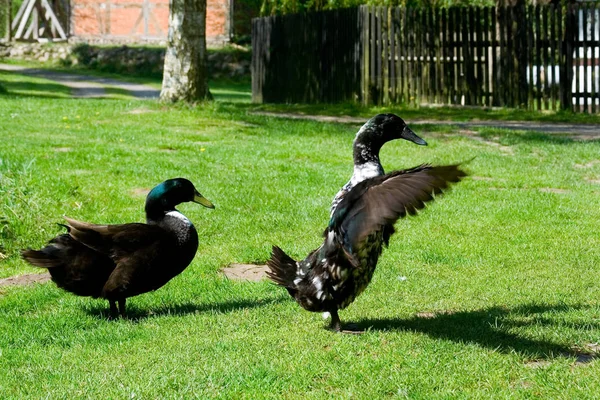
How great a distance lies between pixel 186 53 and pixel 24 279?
11774mm

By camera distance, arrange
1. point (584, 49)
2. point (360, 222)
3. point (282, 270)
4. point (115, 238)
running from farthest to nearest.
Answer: point (584, 49), point (115, 238), point (282, 270), point (360, 222)

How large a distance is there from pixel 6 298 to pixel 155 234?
147cm

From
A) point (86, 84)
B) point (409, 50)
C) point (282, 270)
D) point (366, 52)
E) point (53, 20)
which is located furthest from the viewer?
point (53, 20)

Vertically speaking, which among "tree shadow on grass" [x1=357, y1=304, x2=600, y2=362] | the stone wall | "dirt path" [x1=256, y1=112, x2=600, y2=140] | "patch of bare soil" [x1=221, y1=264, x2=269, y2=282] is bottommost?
"tree shadow on grass" [x1=357, y1=304, x2=600, y2=362]

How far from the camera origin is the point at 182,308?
7.27m

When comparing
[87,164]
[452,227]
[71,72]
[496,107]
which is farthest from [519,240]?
[71,72]

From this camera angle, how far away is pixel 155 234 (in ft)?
23.1

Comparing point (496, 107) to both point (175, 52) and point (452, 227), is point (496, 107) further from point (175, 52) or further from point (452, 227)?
point (452, 227)

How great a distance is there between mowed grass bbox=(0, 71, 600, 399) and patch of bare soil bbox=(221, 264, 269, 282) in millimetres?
123

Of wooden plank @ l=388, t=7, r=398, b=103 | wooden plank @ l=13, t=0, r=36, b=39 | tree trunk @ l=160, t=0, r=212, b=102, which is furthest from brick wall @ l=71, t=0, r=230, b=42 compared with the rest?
tree trunk @ l=160, t=0, r=212, b=102

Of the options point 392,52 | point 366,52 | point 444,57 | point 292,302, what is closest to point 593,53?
point 444,57

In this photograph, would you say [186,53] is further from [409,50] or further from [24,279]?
[24,279]

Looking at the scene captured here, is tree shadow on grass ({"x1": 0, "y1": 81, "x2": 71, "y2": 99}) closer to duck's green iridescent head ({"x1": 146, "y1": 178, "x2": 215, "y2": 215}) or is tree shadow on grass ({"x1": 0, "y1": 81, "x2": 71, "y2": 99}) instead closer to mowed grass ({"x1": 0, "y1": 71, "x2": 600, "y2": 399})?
mowed grass ({"x1": 0, "y1": 71, "x2": 600, "y2": 399})

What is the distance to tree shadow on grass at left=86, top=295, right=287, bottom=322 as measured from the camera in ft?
23.2
